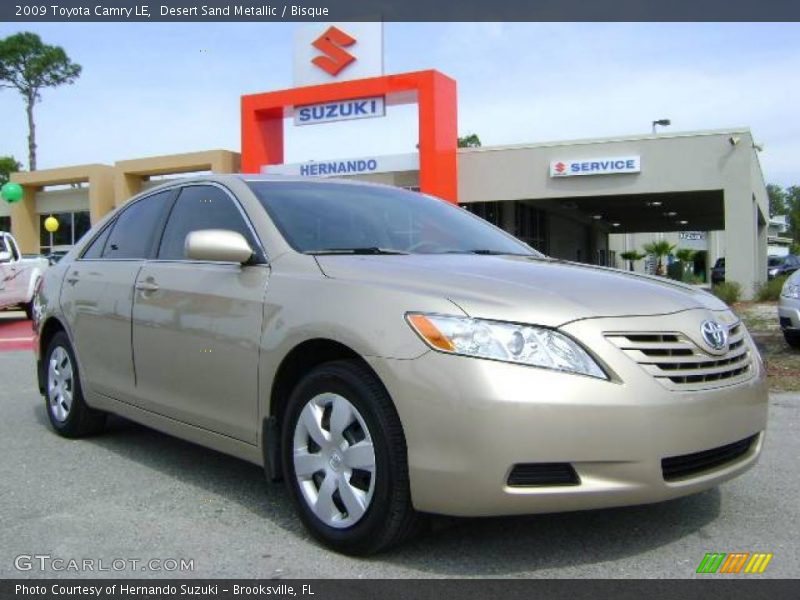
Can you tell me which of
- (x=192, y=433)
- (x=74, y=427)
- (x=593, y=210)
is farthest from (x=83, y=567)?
(x=593, y=210)

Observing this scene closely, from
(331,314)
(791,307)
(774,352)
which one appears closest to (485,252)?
(331,314)

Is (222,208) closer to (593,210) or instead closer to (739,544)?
(739,544)

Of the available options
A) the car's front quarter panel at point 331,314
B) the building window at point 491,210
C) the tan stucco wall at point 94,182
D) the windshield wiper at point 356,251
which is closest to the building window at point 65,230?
the tan stucco wall at point 94,182

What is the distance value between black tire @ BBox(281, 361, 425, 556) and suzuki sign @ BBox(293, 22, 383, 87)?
67.0ft

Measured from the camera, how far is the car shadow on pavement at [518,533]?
3236mm

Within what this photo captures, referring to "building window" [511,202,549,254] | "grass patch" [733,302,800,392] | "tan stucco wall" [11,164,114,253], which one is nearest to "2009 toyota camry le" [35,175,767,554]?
"grass patch" [733,302,800,392]

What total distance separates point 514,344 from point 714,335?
3.09 feet

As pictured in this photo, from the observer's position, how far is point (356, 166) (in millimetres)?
23281

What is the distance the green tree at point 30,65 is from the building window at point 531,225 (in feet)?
125

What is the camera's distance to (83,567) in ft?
10.6

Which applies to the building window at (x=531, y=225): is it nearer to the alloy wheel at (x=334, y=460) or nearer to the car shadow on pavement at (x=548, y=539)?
the car shadow on pavement at (x=548, y=539)

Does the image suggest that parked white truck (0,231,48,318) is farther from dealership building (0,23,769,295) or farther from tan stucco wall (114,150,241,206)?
tan stucco wall (114,150,241,206)

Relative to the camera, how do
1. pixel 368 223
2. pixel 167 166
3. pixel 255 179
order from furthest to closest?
pixel 167 166, pixel 255 179, pixel 368 223

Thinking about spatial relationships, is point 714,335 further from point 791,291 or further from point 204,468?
point 791,291
